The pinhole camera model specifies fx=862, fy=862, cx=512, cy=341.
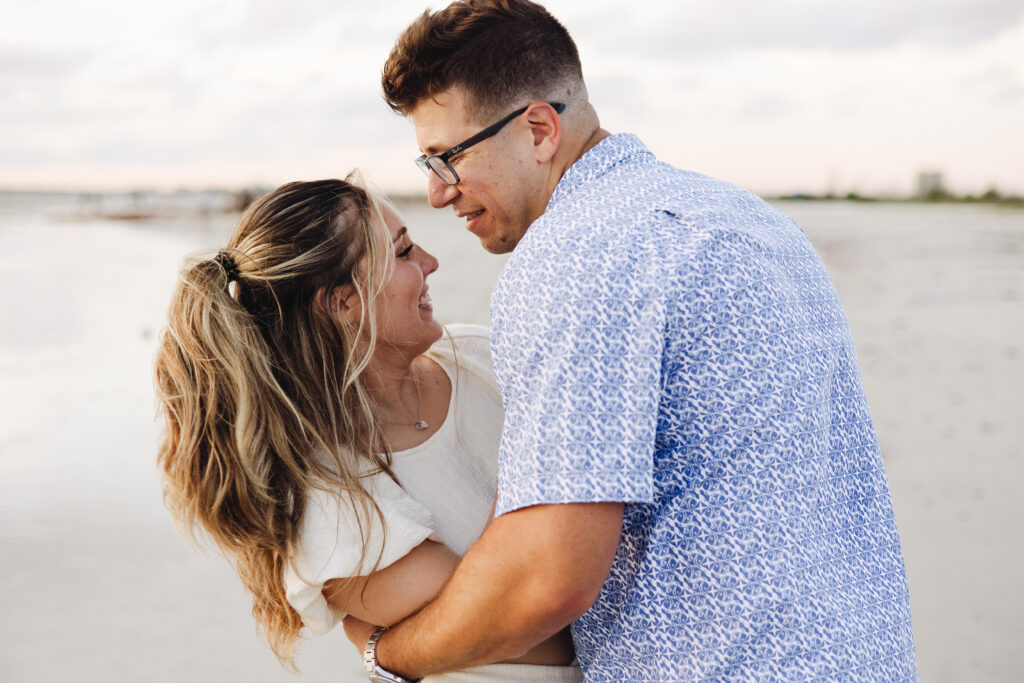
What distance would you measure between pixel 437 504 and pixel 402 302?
481 millimetres

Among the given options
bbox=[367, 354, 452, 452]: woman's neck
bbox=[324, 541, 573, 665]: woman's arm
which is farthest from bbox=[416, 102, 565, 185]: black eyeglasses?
bbox=[324, 541, 573, 665]: woman's arm

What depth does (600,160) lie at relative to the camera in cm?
167

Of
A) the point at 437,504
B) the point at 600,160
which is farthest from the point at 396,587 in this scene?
the point at 600,160

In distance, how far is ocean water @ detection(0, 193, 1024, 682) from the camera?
4.43 meters

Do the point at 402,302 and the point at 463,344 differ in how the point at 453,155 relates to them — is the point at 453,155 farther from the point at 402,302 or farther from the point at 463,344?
the point at 463,344

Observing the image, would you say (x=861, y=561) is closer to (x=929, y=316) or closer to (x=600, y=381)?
(x=600, y=381)

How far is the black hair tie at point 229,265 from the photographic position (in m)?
1.91

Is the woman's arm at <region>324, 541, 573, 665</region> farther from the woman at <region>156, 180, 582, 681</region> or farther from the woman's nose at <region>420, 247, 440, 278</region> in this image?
the woman's nose at <region>420, 247, 440, 278</region>

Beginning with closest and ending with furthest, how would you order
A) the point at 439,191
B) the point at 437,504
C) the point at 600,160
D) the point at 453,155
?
1. the point at 600,160
2. the point at 437,504
3. the point at 453,155
4. the point at 439,191

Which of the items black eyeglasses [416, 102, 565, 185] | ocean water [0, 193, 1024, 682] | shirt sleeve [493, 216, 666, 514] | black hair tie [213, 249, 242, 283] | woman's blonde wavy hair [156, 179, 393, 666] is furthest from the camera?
ocean water [0, 193, 1024, 682]

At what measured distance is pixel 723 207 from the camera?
1.46 metres

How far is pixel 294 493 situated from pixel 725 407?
924 millimetres

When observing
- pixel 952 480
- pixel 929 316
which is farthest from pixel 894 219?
pixel 952 480

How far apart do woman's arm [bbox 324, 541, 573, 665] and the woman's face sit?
0.51 m
